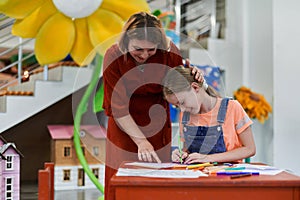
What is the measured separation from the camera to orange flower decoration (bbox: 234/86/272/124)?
3.49 meters

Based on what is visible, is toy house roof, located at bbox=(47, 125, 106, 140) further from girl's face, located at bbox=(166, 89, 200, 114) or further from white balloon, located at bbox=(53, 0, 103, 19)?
girl's face, located at bbox=(166, 89, 200, 114)

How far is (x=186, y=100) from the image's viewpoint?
5.19 feet

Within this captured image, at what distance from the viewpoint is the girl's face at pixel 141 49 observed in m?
1.62

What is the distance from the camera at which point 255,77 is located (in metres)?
3.97

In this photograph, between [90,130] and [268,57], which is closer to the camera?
[90,130]

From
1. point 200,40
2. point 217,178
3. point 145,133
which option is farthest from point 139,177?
point 200,40

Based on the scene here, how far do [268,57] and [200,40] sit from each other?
0.63 m

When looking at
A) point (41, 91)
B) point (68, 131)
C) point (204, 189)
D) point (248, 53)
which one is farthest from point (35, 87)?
point (204, 189)

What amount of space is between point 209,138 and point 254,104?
6.27ft

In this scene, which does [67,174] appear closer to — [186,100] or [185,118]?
[185,118]

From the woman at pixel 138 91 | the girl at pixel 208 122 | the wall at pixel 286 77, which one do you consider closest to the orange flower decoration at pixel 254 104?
the wall at pixel 286 77

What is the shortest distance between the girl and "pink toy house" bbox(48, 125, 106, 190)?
5.71 ft

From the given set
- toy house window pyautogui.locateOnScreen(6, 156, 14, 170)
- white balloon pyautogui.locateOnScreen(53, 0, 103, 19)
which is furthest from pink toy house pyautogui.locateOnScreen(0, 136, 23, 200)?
white balloon pyautogui.locateOnScreen(53, 0, 103, 19)

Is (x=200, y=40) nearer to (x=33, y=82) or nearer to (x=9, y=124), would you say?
(x=33, y=82)
